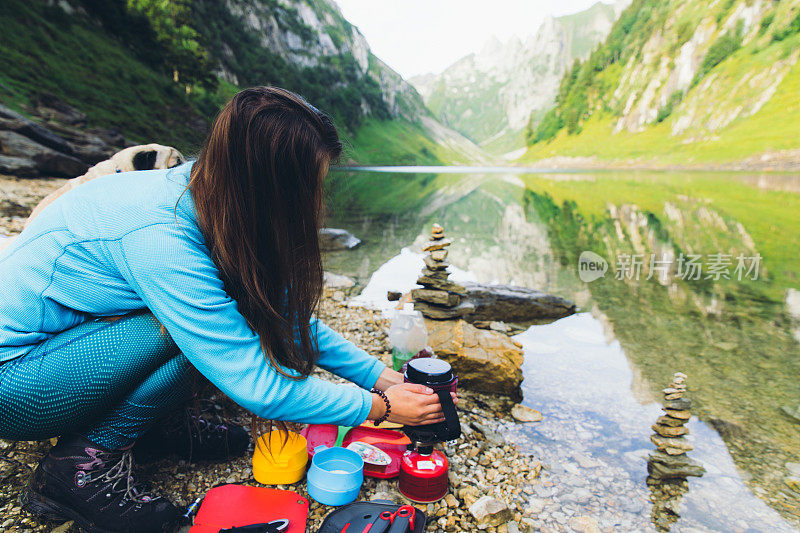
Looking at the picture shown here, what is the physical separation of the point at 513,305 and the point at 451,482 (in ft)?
17.9

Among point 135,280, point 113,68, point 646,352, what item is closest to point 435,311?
point 646,352

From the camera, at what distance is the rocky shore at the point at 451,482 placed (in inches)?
109

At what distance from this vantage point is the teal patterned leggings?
202cm

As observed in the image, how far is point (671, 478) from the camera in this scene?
12.4 ft

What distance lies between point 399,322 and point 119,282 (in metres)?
3.63

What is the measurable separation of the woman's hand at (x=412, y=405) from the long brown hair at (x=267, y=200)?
1.81 ft

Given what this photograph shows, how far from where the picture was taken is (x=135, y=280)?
6.49 feet

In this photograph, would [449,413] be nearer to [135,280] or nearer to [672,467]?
[135,280]

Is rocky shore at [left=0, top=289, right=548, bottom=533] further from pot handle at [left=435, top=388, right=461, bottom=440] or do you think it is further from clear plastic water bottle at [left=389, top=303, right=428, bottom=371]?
clear plastic water bottle at [left=389, top=303, right=428, bottom=371]

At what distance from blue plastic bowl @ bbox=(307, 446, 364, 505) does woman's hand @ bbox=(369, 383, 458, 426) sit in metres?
0.67

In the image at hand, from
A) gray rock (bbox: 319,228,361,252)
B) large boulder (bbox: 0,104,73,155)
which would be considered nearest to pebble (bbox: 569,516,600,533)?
gray rock (bbox: 319,228,361,252)

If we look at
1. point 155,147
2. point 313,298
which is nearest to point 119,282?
point 313,298

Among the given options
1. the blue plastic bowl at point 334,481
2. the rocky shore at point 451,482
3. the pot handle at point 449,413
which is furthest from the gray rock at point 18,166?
the pot handle at point 449,413

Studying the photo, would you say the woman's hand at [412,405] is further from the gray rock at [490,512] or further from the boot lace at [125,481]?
the boot lace at [125,481]
